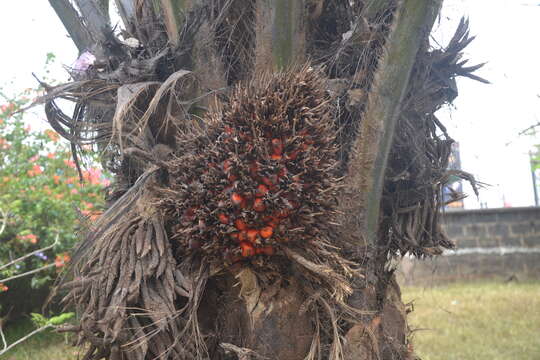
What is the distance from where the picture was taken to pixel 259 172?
5.75ft

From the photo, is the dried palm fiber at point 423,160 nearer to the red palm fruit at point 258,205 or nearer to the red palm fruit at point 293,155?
the red palm fruit at point 293,155

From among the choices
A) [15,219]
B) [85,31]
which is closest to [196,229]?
[85,31]

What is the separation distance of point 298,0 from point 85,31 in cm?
123

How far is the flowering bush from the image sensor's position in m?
5.27

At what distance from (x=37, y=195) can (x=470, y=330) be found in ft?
17.4

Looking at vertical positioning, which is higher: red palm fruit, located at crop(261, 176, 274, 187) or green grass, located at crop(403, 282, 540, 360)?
red palm fruit, located at crop(261, 176, 274, 187)

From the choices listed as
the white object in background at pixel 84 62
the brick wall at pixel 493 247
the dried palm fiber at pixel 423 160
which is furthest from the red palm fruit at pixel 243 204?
the brick wall at pixel 493 247

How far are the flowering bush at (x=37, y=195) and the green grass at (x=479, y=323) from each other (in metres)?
3.85

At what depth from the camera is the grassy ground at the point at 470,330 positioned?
505 cm

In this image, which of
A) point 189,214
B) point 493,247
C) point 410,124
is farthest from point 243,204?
point 493,247

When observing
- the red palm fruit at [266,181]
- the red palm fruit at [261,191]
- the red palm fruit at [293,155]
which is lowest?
the red palm fruit at [261,191]

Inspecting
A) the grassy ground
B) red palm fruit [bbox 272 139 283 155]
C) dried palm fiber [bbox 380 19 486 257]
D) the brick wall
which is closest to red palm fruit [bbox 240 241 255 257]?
red palm fruit [bbox 272 139 283 155]

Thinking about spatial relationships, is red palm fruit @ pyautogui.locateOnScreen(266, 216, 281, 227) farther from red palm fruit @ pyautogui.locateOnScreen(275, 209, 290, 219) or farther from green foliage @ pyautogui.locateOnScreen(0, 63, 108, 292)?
green foliage @ pyautogui.locateOnScreen(0, 63, 108, 292)

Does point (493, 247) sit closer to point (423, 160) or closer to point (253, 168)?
point (423, 160)
